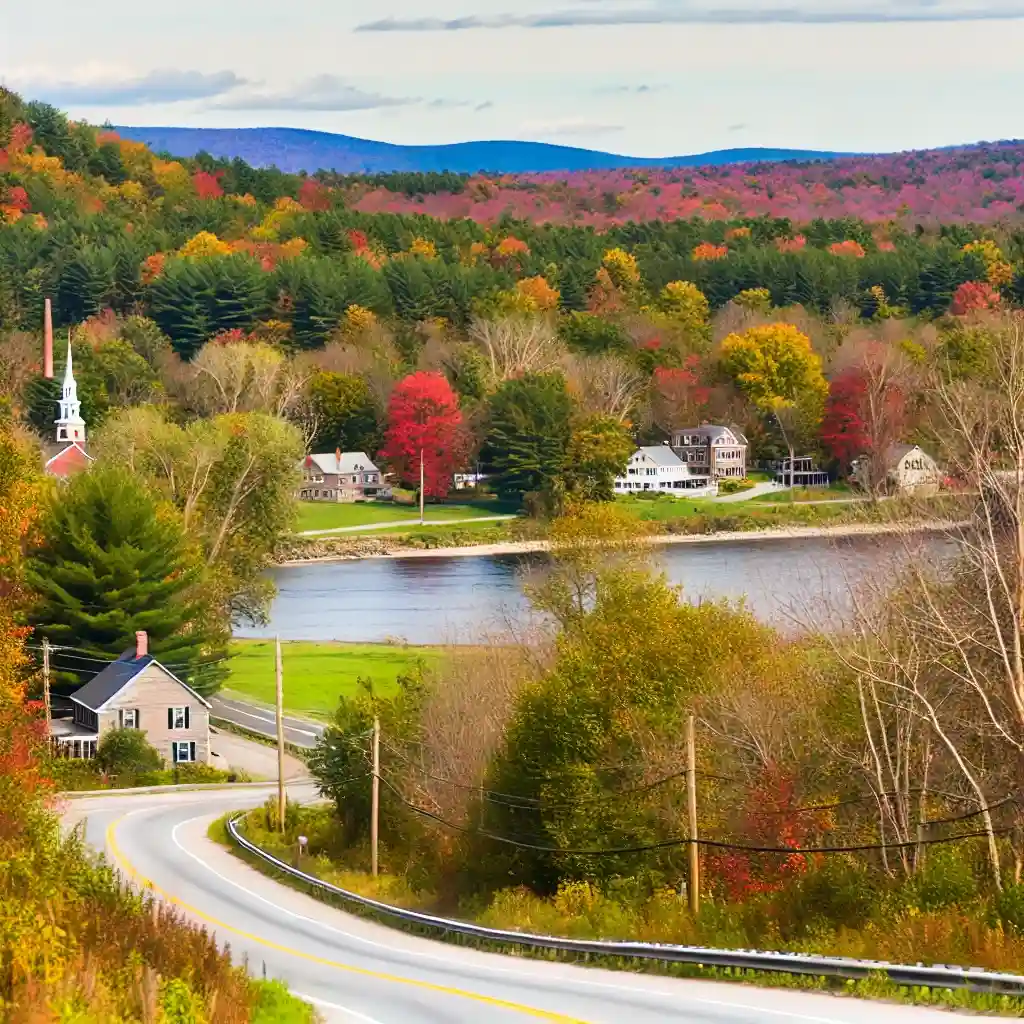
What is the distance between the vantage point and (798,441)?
10494 centimetres

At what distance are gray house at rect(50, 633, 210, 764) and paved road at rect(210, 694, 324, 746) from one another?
2262 millimetres

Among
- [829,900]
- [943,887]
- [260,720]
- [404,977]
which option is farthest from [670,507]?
[943,887]

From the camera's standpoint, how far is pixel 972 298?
13875 cm

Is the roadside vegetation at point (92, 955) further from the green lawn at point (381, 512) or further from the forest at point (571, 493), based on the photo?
the green lawn at point (381, 512)

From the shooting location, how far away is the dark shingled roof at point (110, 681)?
4278 centimetres

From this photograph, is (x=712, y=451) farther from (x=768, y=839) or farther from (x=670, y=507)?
(x=768, y=839)

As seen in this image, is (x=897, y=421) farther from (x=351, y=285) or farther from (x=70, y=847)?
(x=70, y=847)

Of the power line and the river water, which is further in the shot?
the river water

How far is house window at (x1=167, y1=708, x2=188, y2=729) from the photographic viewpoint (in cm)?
4338

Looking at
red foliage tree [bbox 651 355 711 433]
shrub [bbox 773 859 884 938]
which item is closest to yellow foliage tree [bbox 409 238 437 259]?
red foliage tree [bbox 651 355 711 433]

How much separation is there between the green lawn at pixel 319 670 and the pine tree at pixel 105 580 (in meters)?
3.97

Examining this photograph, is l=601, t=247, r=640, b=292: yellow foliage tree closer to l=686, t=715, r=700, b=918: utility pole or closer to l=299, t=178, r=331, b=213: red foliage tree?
l=299, t=178, r=331, b=213: red foliage tree

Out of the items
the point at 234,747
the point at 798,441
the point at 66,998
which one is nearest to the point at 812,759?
the point at 66,998

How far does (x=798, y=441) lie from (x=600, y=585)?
65117 millimetres
